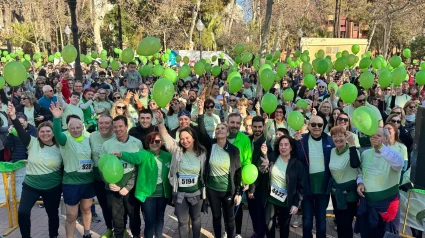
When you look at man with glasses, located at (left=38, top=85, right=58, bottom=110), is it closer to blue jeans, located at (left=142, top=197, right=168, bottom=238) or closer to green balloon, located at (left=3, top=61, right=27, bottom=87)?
green balloon, located at (left=3, top=61, right=27, bottom=87)

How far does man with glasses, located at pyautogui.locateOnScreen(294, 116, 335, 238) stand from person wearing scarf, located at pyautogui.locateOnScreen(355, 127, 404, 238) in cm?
39

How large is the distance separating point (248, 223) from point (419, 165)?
299cm

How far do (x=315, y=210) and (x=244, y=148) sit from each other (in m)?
1.10

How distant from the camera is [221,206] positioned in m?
4.65

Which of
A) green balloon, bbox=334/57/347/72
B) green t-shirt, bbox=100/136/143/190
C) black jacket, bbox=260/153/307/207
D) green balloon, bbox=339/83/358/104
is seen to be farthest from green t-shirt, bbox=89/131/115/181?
green balloon, bbox=334/57/347/72

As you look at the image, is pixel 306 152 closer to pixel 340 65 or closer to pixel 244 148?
pixel 244 148

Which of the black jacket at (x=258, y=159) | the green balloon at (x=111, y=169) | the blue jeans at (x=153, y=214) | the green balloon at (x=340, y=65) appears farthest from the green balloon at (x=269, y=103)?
the green balloon at (x=340, y=65)

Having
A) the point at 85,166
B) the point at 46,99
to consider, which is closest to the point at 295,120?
the point at 85,166

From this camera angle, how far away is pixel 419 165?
120 inches

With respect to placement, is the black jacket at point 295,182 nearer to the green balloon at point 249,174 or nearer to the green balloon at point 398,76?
the green balloon at point 249,174

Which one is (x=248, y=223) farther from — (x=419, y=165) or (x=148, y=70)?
(x=148, y=70)

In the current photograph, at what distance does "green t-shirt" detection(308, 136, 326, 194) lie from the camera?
167 inches

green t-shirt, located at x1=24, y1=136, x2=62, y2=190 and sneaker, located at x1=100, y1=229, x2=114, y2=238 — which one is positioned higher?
green t-shirt, located at x1=24, y1=136, x2=62, y2=190

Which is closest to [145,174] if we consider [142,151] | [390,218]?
[142,151]
